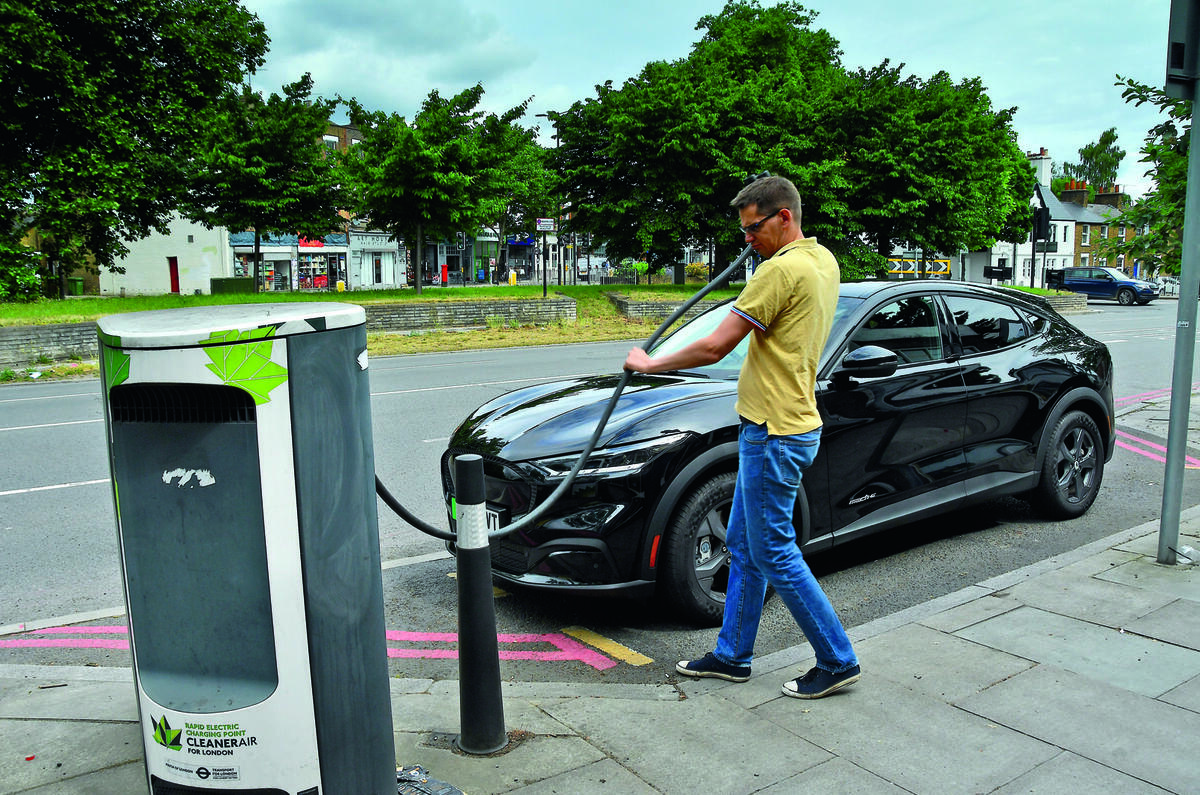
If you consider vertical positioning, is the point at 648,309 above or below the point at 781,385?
below

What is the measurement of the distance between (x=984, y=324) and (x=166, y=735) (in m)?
4.99

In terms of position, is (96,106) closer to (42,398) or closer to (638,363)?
(42,398)

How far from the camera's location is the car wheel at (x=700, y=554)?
4059 millimetres

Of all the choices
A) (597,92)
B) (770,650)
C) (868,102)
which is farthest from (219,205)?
(770,650)

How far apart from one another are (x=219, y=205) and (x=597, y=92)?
1453 cm

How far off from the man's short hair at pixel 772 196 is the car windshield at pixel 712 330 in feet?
4.20

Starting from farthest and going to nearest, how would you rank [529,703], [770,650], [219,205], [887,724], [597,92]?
[597,92], [219,205], [770,650], [529,703], [887,724]

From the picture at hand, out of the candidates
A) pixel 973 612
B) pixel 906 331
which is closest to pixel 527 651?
pixel 973 612

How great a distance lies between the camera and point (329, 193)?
3050 cm

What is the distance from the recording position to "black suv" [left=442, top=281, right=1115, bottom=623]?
3984mm

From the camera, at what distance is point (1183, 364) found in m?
4.85

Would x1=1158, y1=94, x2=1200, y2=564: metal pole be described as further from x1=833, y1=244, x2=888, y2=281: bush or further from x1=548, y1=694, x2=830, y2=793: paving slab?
x1=833, y1=244, x2=888, y2=281: bush

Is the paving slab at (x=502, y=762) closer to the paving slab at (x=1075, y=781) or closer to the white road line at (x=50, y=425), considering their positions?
the paving slab at (x=1075, y=781)

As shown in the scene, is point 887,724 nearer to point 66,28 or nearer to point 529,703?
point 529,703
